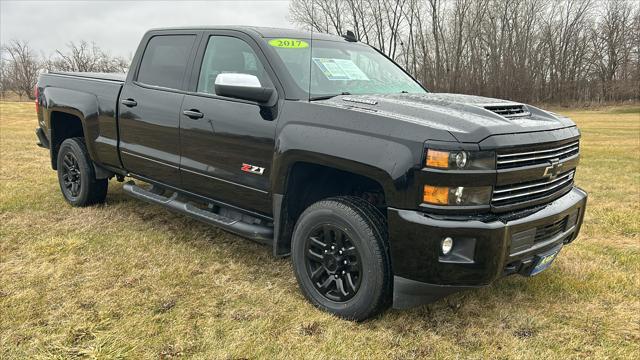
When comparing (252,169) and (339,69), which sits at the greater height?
(339,69)

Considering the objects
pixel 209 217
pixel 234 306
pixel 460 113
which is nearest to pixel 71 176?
pixel 209 217

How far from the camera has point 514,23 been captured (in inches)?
1869

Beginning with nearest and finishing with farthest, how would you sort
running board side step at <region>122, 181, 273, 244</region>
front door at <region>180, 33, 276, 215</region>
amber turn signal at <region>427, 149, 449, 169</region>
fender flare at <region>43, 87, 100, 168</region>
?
amber turn signal at <region>427, 149, 449, 169</region>, front door at <region>180, 33, 276, 215</region>, running board side step at <region>122, 181, 273, 244</region>, fender flare at <region>43, 87, 100, 168</region>

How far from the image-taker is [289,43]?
3.66 metres

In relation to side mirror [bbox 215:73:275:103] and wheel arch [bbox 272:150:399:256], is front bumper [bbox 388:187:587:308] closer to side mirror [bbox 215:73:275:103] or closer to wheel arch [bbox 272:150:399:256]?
wheel arch [bbox 272:150:399:256]

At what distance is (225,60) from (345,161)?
5.12 ft

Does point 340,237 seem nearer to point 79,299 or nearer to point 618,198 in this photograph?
point 79,299

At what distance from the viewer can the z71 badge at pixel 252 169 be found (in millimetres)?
3346

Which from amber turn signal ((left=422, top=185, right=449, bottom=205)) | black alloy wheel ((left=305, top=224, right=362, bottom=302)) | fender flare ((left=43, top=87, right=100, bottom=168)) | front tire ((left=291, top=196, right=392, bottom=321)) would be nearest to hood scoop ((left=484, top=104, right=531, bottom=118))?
amber turn signal ((left=422, top=185, right=449, bottom=205))

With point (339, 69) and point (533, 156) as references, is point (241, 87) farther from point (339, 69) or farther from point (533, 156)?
point (533, 156)

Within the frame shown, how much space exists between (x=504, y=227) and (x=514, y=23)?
50.6m

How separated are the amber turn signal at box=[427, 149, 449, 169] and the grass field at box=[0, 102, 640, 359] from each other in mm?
1037

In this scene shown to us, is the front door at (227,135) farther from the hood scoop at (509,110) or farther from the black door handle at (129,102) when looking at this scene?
the hood scoop at (509,110)

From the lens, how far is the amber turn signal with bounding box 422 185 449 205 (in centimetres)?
252
